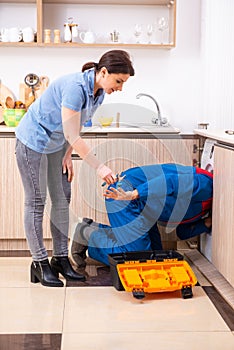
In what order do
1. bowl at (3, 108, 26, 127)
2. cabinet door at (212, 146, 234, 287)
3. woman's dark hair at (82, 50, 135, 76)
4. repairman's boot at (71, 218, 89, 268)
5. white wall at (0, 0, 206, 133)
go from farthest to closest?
white wall at (0, 0, 206, 133) < bowl at (3, 108, 26, 127) < repairman's boot at (71, 218, 89, 268) < cabinet door at (212, 146, 234, 287) < woman's dark hair at (82, 50, 135, 76)

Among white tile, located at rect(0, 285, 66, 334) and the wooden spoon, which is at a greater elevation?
the wooden spoon

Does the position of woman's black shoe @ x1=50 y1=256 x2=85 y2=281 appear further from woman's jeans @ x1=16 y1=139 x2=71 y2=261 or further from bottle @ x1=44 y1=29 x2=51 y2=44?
bottle @ x1=44 y1=29 x2=51 y2=44

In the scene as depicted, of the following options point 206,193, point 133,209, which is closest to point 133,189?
point 133,209

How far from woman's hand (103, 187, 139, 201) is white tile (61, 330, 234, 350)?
821 millimetres

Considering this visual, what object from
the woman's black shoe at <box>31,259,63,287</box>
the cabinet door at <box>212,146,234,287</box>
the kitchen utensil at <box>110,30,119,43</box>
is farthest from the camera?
the kitchen utensil at <box>110,30,119,43</box>

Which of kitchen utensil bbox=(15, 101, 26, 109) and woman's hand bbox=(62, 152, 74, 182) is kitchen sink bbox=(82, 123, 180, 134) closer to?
kitchen utensil bbox=(15, 101, 26, 109)

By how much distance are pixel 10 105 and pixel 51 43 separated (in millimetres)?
473

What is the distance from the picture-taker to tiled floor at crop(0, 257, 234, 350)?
2.40m

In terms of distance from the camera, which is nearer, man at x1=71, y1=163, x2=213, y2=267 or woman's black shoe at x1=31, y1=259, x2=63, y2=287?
woman's black shoe at x1=31, y1=259, x2=63, y2=287

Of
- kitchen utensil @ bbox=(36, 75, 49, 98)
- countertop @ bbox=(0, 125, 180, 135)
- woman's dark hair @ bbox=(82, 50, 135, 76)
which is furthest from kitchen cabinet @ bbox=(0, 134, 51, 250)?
woman's dark hair @ bbox=(82, 50, 135, 76)

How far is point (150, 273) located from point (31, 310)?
598mm

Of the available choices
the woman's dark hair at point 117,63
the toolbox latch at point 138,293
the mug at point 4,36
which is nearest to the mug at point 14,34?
the mug at point 4,36

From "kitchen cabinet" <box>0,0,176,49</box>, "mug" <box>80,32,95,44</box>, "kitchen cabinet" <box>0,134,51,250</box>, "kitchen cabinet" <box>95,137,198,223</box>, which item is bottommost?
"kitchen cabinet" <box>0,134,51,250</box>

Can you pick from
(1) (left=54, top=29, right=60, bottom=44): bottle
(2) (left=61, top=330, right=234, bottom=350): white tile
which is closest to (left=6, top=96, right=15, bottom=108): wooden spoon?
(1) (left=54, top=29, right=60, bottom=44): bottle
